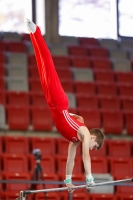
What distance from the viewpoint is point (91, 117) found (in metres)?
9.87

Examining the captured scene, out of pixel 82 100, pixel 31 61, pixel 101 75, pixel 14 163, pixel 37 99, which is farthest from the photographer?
pixel 31 61

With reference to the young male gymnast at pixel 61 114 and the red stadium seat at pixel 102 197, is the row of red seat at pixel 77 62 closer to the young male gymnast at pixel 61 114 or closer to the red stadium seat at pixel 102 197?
the red stadium seat at pixel 102 197

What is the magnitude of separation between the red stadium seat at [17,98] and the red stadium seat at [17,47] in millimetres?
1805

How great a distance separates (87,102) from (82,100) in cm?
9

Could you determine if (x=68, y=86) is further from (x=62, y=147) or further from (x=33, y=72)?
(x=62, y=147)

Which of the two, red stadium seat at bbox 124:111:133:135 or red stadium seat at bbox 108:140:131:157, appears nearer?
red stadium seat at bbox 108:140:131:157

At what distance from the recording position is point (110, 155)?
9469 millimetres

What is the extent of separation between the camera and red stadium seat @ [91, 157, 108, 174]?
29.3 ft

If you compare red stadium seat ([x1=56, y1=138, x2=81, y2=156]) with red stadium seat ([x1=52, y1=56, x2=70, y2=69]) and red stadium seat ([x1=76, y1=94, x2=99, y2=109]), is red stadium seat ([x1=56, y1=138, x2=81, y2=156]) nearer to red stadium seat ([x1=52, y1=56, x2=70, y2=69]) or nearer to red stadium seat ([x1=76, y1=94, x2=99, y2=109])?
red stadium seat ([x1=76, y1=94, x2=99, y2=109])

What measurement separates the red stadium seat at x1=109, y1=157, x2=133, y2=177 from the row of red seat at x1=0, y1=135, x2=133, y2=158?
36cm

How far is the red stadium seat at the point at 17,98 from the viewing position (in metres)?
9.95

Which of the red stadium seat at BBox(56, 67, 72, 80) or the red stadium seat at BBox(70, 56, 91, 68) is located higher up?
the red stadium seat at BBox(70, 56, 91, 68)

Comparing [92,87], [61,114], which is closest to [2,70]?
[92,87]

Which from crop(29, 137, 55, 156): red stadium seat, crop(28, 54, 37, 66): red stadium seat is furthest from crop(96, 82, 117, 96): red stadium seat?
crop(29, 137, 55, 156): red stadium seat
